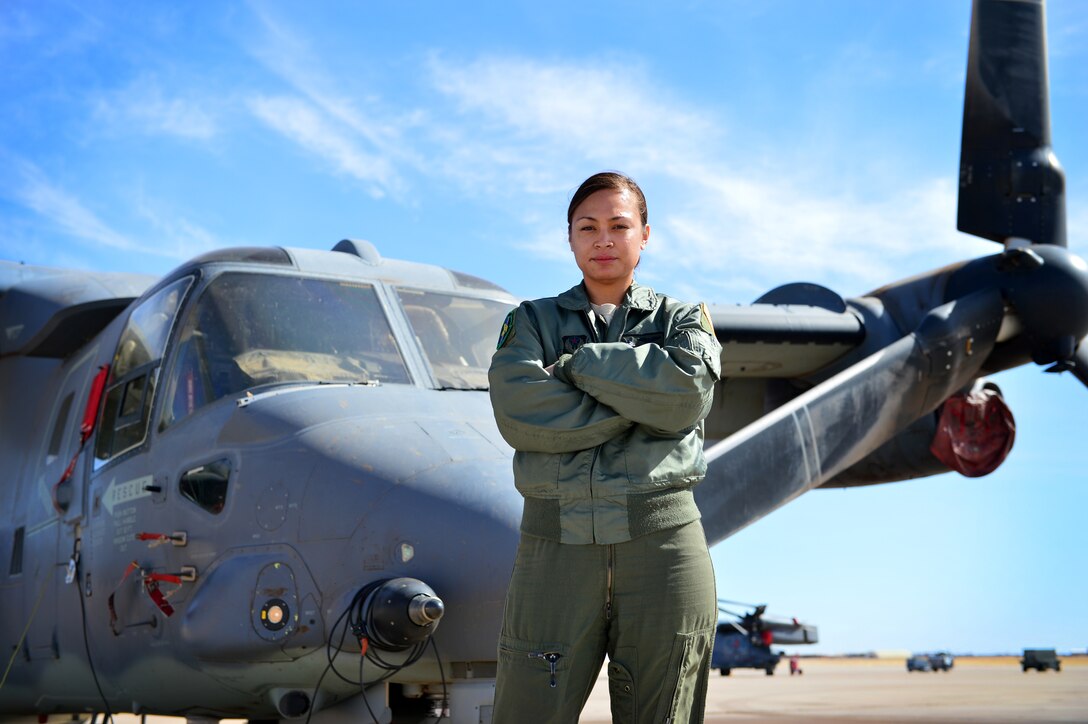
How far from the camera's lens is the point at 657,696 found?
7.58ft

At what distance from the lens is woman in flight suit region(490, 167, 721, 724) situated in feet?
7.58

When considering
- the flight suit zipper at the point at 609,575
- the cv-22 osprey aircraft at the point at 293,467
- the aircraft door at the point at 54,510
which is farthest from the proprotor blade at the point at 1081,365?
the flight suit zipper at the point at 609,575

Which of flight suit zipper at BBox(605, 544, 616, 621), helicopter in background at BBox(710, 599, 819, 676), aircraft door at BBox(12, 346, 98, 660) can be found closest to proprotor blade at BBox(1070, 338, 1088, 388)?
aircraft door at BBox(12, 346, 98, 660)

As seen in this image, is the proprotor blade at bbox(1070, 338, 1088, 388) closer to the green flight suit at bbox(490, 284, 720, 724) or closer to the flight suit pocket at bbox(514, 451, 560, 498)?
the green flight suit at bbox(490, 284, 720, 724)

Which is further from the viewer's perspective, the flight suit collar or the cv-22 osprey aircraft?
the cv-22 osprey aircraft

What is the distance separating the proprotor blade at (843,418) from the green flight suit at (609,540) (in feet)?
15.3

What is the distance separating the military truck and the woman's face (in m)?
37.9

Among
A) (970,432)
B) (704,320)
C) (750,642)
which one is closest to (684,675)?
Result: (704,320)

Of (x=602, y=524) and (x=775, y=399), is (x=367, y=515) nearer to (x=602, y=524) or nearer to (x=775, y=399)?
(x=602, y=524)

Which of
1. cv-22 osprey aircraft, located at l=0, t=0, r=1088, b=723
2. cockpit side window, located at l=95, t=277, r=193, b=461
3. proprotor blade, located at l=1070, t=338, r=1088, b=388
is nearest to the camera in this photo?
cv-22 osprey aircraft, located at l=0, t=0, r=1088, b=723

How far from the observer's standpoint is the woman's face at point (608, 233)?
254cm

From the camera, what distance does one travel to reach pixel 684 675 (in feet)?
7.56

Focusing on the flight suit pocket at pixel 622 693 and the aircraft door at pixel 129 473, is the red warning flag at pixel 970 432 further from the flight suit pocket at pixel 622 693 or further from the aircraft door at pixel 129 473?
the flight suit pocket at pixel 622 693

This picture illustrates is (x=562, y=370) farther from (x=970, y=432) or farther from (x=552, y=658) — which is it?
(x=970, y=432)
